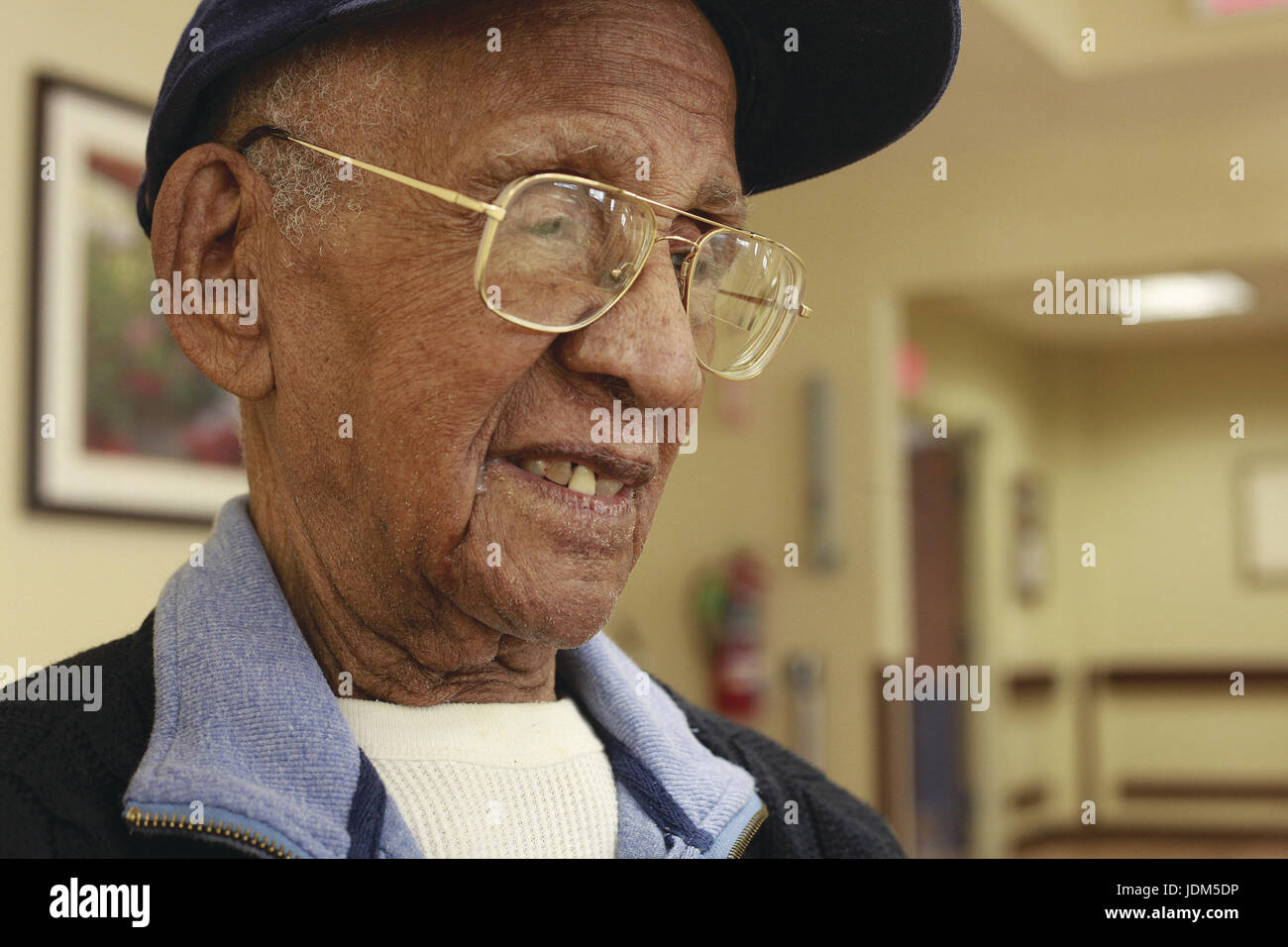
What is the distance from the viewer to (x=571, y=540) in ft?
2.59

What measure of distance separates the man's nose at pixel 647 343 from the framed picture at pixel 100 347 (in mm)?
1972

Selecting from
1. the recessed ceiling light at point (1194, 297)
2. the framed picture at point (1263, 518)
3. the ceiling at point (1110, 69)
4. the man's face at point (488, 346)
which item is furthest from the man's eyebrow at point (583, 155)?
the framed picture at point (1263, 518)

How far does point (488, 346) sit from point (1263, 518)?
351 inches

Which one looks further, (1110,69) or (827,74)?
(1110,69)

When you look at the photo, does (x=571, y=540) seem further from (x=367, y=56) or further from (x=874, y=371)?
(x=874, y=371)

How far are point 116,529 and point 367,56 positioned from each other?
6.82 feet

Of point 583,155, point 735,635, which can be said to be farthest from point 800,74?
point 735,635

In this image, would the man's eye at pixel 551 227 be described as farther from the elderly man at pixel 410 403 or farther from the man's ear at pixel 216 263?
the man's ear at pixel 216 263

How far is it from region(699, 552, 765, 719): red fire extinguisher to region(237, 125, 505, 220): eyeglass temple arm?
4.48 meters

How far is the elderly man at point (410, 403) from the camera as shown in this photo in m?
0.75

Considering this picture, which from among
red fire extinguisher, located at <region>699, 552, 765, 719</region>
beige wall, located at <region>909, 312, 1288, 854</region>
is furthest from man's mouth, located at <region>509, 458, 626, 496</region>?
beige wall, located at <region>909, 312, 1288, 854</region>

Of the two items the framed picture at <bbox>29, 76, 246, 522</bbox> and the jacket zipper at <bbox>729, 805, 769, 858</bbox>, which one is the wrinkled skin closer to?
the jacket zipper at <bbox>729, 805, 769, 858</bbox>

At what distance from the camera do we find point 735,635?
17.2 feet

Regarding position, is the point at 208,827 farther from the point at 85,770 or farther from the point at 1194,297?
the point at 1194,297
